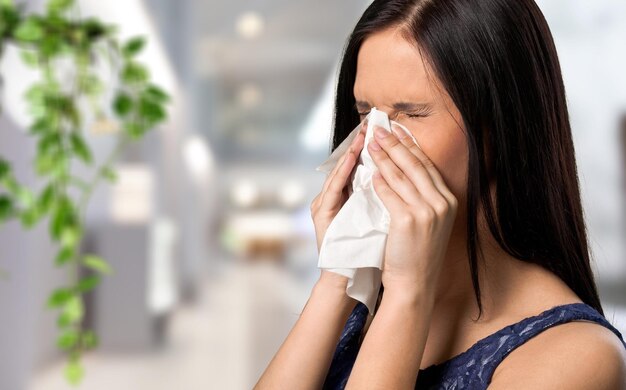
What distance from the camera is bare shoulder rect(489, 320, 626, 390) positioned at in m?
0.68

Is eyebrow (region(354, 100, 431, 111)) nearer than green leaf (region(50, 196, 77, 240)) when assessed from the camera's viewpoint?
Yes

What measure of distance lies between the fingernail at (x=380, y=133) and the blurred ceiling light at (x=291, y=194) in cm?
195

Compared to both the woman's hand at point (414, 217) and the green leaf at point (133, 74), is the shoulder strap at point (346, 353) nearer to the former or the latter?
the woman's hand at point (414, 217)

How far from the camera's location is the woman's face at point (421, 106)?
30.0 inches

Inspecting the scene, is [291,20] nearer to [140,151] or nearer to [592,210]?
[140,151]

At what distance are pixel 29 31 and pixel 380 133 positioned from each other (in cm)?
107

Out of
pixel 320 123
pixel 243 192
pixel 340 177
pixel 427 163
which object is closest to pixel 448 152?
pixel 427 163

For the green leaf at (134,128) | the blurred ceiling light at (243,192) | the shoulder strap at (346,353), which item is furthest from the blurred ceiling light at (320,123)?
the shoulder strap at (346,353)

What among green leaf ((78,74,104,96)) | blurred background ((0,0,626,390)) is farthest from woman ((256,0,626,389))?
blurred background ((0,0,626,390))

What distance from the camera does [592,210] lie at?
4.33 ft

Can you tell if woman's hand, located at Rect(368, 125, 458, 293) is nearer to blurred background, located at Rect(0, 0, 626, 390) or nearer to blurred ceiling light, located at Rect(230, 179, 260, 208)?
blurred background, located at Rect(0, 0, 626, 390)

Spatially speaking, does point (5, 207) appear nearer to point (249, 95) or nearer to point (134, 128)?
point (134, 128)

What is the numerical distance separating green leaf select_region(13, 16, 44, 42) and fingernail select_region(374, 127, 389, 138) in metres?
1.05

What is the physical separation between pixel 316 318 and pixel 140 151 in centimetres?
223
